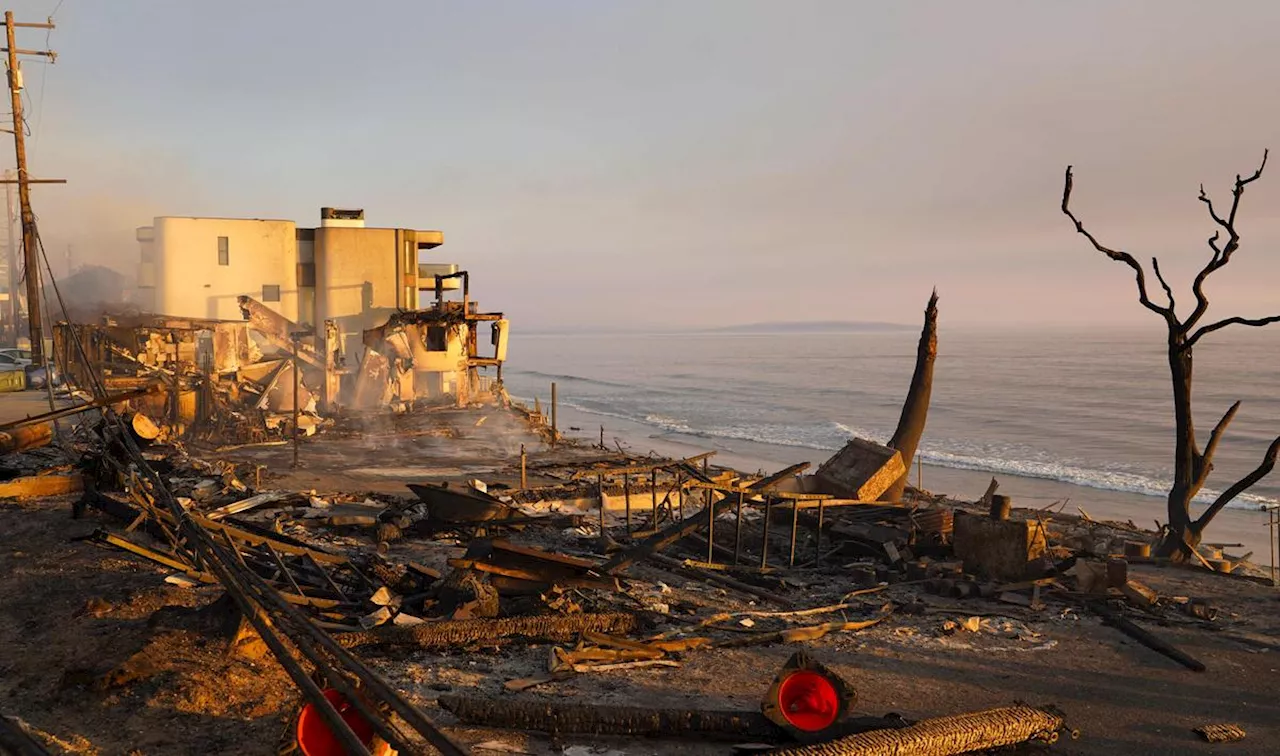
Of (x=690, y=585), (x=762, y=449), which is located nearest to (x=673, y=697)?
(x=690, y=585)

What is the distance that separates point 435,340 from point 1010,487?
3075cm

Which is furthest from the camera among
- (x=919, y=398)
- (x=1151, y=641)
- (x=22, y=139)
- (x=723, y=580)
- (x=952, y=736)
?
(x=22, y=139)

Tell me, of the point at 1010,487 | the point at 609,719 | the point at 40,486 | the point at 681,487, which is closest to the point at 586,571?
the point at 681,487

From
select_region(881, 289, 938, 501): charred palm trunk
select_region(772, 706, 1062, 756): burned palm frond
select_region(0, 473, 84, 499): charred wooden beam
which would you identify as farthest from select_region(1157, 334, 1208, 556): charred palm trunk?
select_region(0, 473, 84, 499): charred wooden beam

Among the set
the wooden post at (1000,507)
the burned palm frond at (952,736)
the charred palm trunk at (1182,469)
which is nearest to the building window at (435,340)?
the wooden post at (1000,507)

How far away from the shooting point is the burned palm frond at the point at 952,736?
765 cm

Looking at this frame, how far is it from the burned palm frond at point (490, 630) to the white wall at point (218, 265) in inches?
1805

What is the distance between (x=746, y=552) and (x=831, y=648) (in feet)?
20.8

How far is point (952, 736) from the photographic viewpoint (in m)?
8.24

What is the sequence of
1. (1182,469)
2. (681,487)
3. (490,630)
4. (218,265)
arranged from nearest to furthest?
(490,630) → (681,487) → (1182,469) → (218,265)

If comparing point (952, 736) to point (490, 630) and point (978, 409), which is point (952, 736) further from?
point (978, 409)

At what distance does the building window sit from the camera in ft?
157

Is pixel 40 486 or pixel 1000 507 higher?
pixel 1000 507

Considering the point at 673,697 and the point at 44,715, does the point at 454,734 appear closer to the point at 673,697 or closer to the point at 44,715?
the point at 673,697
